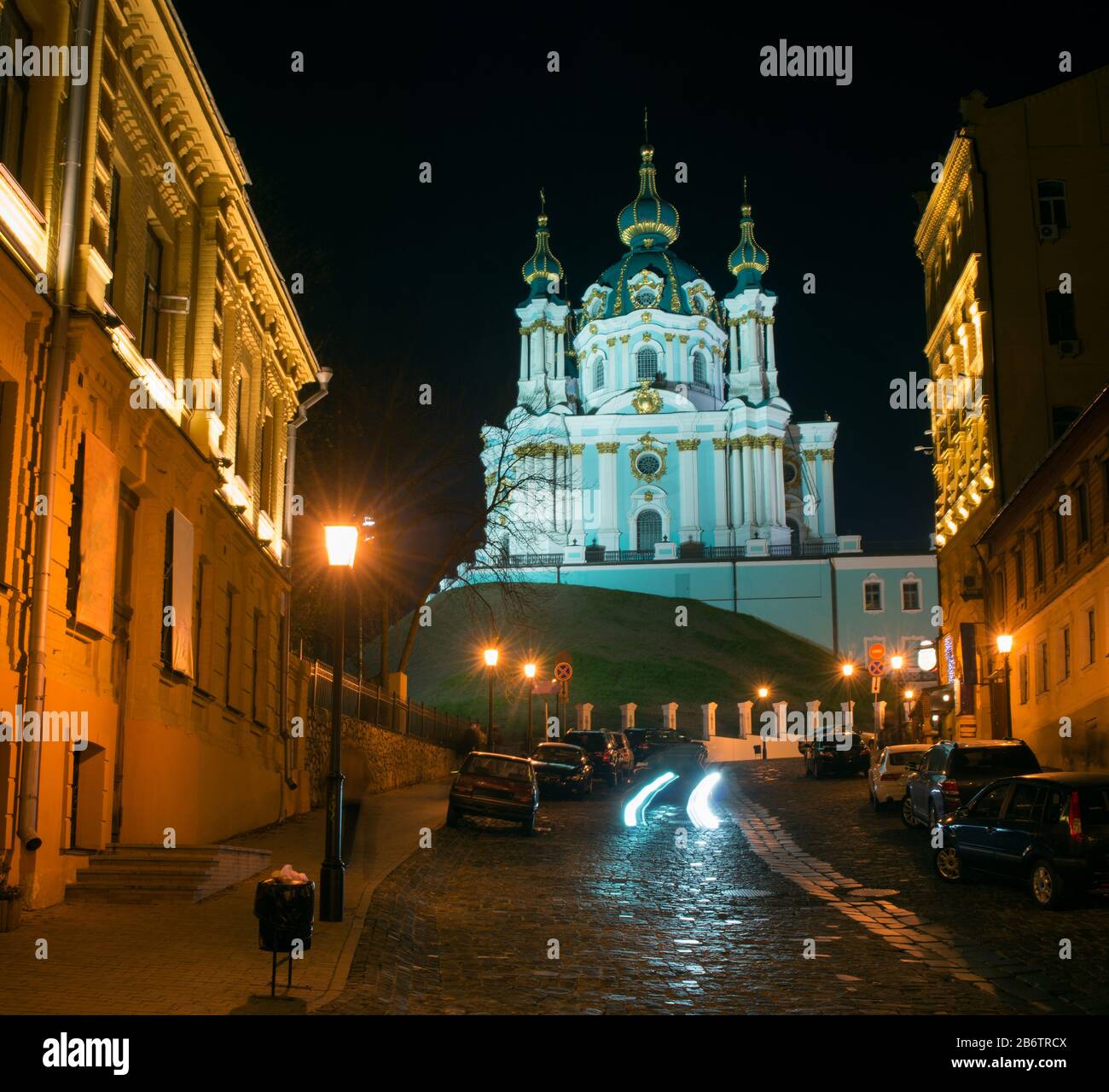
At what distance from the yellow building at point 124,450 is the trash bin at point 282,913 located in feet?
11.4

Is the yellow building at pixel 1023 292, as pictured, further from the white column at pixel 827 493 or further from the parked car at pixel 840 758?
the white column at pixel 827 493

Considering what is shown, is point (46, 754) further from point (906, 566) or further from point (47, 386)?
point (906, 566)

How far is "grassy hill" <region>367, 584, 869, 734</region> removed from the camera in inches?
2869

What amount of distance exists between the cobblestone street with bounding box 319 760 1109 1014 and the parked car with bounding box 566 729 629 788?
15200mm

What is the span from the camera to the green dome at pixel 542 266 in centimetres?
11875

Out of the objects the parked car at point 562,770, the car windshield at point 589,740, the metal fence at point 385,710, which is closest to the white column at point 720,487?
the metal fence at point 385,710

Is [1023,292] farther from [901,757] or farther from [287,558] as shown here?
[287,558]

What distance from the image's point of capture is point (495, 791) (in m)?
24.3

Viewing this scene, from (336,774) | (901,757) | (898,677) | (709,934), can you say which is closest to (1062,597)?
(901,757)

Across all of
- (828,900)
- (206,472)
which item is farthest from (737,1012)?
(206,472)

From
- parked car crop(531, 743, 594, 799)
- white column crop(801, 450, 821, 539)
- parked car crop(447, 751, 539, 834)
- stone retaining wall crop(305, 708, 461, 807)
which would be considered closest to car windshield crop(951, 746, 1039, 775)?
parked car crop(447, 751, 539, 834)

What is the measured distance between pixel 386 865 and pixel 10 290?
8.79 m

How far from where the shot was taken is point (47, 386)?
13.8 m

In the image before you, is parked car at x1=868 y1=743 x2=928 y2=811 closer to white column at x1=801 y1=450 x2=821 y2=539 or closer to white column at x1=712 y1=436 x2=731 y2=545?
white column at x1=712 y1=436 x2=731 y2=545
